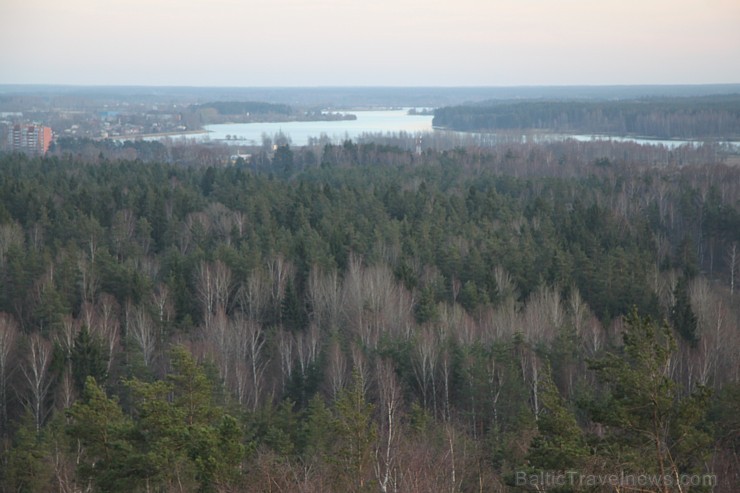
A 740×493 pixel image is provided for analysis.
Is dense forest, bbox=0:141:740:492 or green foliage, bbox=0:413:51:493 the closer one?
dense forest, bbox=0:141:740:492

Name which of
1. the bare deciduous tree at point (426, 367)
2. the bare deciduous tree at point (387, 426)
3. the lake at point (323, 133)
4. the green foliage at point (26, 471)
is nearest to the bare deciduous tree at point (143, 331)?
the bare deciduous tree at point (387, 426)

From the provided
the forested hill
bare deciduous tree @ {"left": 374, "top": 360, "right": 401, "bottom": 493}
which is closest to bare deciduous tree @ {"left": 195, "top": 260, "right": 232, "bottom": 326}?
bare deciduous tree @ {"left": 374, "top": 360, "right": 401, "bottom": 493}

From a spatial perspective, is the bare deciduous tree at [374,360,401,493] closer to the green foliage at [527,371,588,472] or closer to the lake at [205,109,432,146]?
the green foliage at [527,371,588,472]

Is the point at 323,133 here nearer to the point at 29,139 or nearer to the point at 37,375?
the point at 29,139

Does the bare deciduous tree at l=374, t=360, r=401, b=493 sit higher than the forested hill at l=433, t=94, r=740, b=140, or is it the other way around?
the forested hill at l=433, t=94, r=740, b=140

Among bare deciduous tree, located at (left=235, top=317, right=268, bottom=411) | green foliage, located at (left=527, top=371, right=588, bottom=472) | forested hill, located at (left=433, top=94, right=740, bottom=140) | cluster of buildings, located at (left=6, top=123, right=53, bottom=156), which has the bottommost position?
bare deciduous tree, located at (left=235, top=317, right=268, bottom=411)

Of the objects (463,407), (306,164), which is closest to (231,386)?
(463,407)

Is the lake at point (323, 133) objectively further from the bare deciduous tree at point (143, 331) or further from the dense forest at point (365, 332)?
the bare deciduous tree at point (143, 331)
